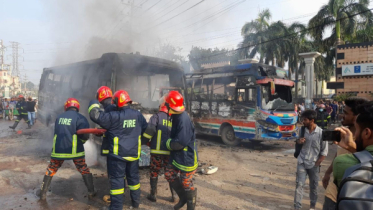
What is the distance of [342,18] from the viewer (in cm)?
2048

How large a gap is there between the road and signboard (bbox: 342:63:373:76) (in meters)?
12.8

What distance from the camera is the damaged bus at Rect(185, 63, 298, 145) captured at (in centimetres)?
898

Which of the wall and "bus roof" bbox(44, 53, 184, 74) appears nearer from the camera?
"bus roof" bbox(44, 53, 184, 74)

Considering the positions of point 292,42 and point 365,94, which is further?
point 292,42

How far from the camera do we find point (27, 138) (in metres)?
10.7

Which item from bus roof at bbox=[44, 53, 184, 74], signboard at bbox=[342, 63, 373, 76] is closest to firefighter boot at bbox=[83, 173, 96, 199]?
bus roof at bbox=[44, 53, 184, 74]

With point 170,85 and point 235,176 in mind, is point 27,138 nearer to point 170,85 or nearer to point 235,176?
point 170,85

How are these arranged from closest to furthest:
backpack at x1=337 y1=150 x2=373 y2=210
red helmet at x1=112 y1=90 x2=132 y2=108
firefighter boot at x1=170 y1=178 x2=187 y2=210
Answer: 1. backpack at x1=337 y1=150 x2=373 y2=210
2. red helmet at x1=112 y1=90 x2=132 y2=108
3. firefighter boot at x1=170 y1=178 x2=187 y2=210

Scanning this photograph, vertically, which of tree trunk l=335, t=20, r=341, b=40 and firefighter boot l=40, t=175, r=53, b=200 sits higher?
tree trunk l=335, t=20, r=341, b=40

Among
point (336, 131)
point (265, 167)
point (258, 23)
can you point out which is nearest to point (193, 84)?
point (265, 167)

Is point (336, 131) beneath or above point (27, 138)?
above

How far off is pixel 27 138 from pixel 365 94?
19.9 metres

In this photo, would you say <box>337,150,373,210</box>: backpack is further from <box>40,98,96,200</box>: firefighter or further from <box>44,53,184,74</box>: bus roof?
<box>44,53,184,74</box>: bus roof

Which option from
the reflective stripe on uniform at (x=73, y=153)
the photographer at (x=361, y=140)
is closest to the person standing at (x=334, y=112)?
the reflective stripe on uniform at (x=73, y=153)
